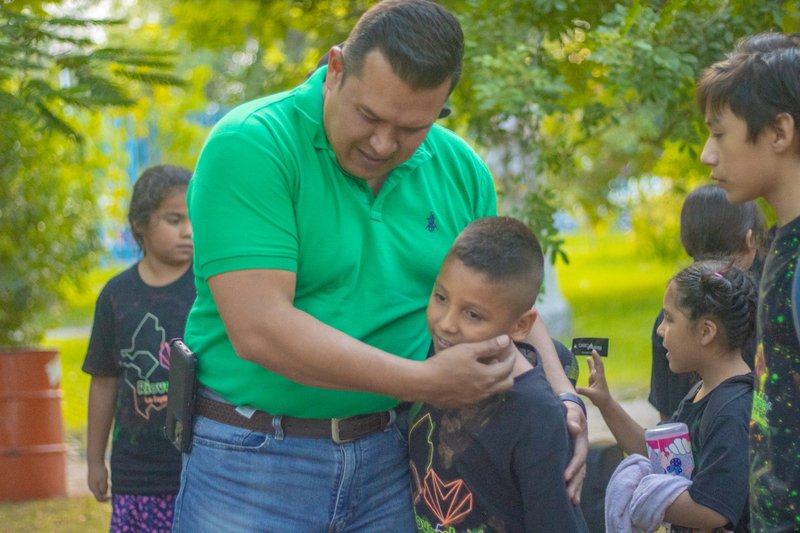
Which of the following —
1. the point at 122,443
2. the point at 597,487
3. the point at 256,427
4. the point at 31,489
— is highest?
the point at 256,427

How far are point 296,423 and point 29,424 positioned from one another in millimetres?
4791

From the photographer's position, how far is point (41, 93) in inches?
182

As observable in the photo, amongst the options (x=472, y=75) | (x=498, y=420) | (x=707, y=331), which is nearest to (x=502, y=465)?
(x=498, y=420)

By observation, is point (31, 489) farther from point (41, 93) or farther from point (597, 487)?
point (597, 487)

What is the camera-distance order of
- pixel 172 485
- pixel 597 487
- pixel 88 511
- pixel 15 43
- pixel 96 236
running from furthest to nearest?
1. pixel 96 236
2. pixel 88 511
3. pixel 15 43
4. pixel 172 485
5. pixel 597 487

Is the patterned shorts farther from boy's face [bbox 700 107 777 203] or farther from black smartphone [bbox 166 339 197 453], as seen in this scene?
boy's face [bbox 700 107 777 203]

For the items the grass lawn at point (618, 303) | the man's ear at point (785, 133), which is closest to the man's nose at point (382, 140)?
the man's ear at point (785, 133)

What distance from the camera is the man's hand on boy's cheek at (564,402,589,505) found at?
2531 mm

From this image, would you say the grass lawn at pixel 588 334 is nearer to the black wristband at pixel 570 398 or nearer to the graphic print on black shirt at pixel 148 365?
the graphic print on black shirt at pixel 148 365

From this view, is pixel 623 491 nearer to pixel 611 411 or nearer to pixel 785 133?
pixel 611 411

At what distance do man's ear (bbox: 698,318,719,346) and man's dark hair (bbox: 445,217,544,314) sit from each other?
74 cm

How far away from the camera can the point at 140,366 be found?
13.8 feet

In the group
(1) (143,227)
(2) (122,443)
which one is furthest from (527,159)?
(2) (122,443)

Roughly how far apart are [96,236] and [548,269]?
13.4 feet
